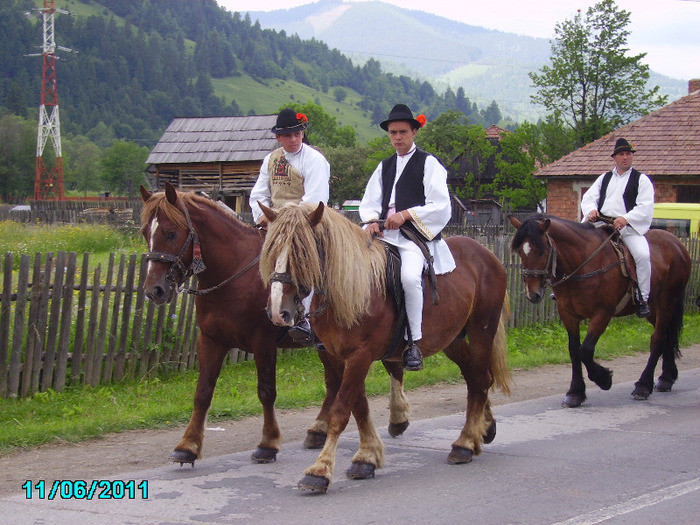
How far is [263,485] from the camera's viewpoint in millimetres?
5551

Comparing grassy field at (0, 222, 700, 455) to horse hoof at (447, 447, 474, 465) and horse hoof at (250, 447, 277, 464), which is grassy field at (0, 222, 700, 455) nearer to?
horse hoof at (250, 447, 277, 464)

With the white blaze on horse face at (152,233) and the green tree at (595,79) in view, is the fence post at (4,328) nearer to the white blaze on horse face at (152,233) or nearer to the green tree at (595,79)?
the white blaze on horse face at (152,233)

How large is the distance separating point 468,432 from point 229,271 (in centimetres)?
233

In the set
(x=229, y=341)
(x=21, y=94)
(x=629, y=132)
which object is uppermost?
(x=21, y=94)

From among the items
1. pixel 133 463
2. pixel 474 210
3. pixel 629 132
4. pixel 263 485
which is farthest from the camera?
pixel 474 210

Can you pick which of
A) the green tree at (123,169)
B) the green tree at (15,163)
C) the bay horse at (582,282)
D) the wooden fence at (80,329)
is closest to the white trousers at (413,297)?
the wooden fence at (80,329)

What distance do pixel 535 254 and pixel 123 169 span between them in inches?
3386

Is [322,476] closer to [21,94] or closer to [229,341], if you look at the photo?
[229,341]

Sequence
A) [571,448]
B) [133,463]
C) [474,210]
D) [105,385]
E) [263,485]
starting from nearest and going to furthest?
[263,485]
[133,463]
[571,448]
[105,385]
[474,210]

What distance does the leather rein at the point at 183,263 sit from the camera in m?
5.88

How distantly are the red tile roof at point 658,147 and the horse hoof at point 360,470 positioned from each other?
21.9 metres

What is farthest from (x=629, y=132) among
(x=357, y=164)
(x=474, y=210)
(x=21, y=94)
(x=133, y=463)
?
(x=21, y=94)

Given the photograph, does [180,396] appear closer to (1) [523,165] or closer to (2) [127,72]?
(1) [523,165]

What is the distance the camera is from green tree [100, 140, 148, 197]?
294 ft
